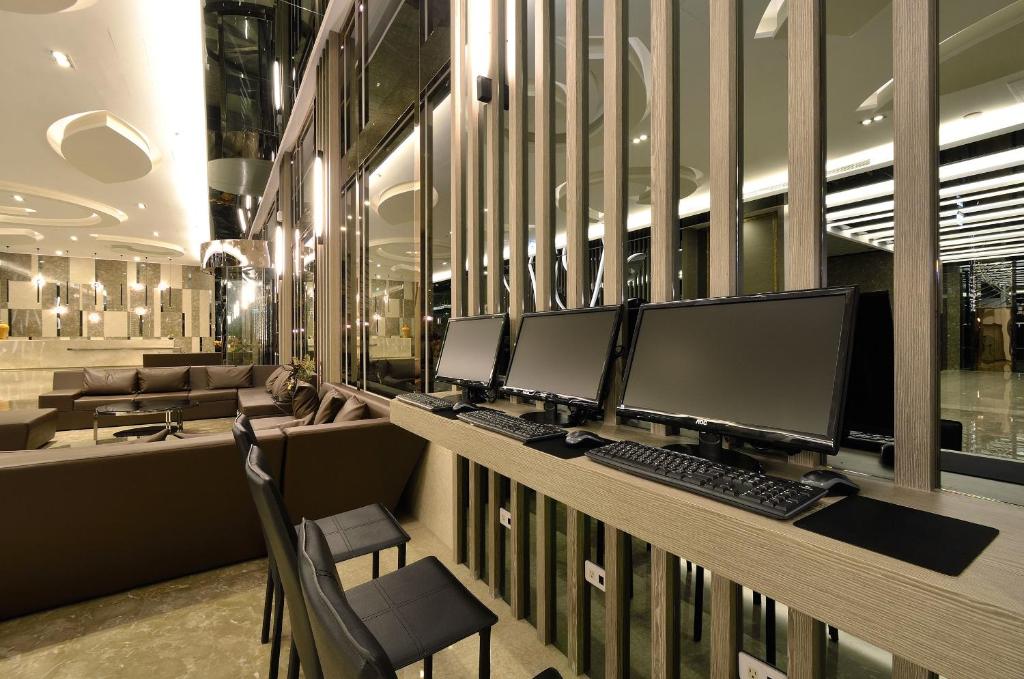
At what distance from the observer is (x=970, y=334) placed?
3.60 feet

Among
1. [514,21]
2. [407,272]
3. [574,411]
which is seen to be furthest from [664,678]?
[407,272]

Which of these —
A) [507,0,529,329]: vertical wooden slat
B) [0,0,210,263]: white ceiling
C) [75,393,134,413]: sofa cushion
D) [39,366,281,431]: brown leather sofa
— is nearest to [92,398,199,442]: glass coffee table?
[75,393,134,413]: sofa cushion

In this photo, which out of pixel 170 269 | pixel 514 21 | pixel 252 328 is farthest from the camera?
pixel 170 269

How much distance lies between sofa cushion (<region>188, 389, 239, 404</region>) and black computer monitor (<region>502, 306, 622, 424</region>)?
714 centimetres

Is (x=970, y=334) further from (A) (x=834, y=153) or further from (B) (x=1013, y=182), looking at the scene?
(A) (x=834, y=153)

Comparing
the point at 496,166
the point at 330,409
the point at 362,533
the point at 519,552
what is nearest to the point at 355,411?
the point at 330,409

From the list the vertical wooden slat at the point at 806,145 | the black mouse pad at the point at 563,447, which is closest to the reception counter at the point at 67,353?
the black mouse pad at the point at 563,447

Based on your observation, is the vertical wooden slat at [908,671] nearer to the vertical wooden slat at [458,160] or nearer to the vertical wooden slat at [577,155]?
the vertical wooden slat at [577,155]

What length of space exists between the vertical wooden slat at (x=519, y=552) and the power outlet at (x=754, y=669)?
1.08 meters

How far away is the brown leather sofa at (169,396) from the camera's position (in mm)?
6371

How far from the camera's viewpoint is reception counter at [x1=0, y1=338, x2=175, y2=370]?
11.0 metres

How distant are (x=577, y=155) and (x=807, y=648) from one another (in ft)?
5.78

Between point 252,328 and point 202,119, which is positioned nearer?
point 202,119

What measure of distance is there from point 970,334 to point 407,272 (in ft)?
11.0
